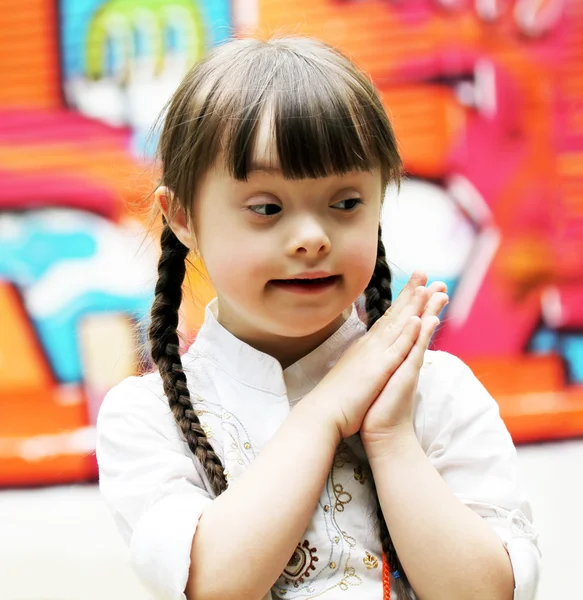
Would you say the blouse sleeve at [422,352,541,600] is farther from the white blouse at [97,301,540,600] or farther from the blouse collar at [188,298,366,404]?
the blouse collar at [188,298,366,404]

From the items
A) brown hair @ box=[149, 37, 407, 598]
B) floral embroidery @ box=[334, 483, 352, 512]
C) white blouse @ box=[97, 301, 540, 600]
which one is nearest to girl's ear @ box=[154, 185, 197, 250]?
brown hair @ box=[149, 37, 407, 598]

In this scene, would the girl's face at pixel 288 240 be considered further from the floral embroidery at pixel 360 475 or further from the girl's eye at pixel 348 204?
the floral embroidery at pixel 360 475

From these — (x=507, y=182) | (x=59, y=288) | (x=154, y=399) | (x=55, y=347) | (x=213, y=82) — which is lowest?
(x=55, y=347)

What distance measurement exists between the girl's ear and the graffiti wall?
2.04 meters

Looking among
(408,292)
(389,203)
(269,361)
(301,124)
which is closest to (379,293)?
(408,292)

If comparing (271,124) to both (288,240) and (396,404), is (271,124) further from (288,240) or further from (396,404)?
(396,404)

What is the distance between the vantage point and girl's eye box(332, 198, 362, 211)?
0.92 meters

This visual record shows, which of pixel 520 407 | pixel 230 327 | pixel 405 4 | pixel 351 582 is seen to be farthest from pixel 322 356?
pixel 405 4

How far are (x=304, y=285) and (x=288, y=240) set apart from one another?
6 centimetres

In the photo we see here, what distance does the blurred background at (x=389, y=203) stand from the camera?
307cm

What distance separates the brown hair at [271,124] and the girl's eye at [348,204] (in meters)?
0.04

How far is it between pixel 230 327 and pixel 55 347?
86.5 inches

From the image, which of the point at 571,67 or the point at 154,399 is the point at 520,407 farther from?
the point at 154,399

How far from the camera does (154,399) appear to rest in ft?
3.25
